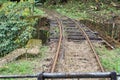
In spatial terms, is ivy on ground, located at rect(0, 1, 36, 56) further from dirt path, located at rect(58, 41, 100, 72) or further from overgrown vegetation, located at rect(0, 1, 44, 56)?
dirt path, located at rect(58, 41, 100, 72)

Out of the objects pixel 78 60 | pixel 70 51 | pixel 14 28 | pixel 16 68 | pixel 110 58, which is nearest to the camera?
pixel 16 68

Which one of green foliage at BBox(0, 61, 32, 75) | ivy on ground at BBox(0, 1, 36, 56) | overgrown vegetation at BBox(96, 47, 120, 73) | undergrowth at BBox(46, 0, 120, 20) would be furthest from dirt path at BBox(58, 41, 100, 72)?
undergrowth at BBox(46, 0, 120, 20)

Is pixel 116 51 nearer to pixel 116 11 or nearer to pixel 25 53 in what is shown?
pixel 25 53

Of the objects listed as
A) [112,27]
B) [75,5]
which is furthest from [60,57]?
[75,5]

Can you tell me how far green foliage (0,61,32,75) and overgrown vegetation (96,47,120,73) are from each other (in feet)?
8.57

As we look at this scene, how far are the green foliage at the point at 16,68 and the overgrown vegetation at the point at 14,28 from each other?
186 inches

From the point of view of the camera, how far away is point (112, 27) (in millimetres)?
22359

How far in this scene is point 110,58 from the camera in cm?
1187

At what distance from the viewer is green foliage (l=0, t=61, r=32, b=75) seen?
9883 mm

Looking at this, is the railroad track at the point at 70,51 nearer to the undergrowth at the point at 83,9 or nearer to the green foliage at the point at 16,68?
the green foliage at the point at 16,68

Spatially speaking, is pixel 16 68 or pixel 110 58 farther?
pixel 110 58

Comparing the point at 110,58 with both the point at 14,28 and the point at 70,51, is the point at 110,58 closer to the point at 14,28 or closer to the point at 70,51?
the point at 70,51

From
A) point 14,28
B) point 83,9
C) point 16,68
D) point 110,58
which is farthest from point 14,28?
point 83,9

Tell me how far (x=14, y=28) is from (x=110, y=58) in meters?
7.21
